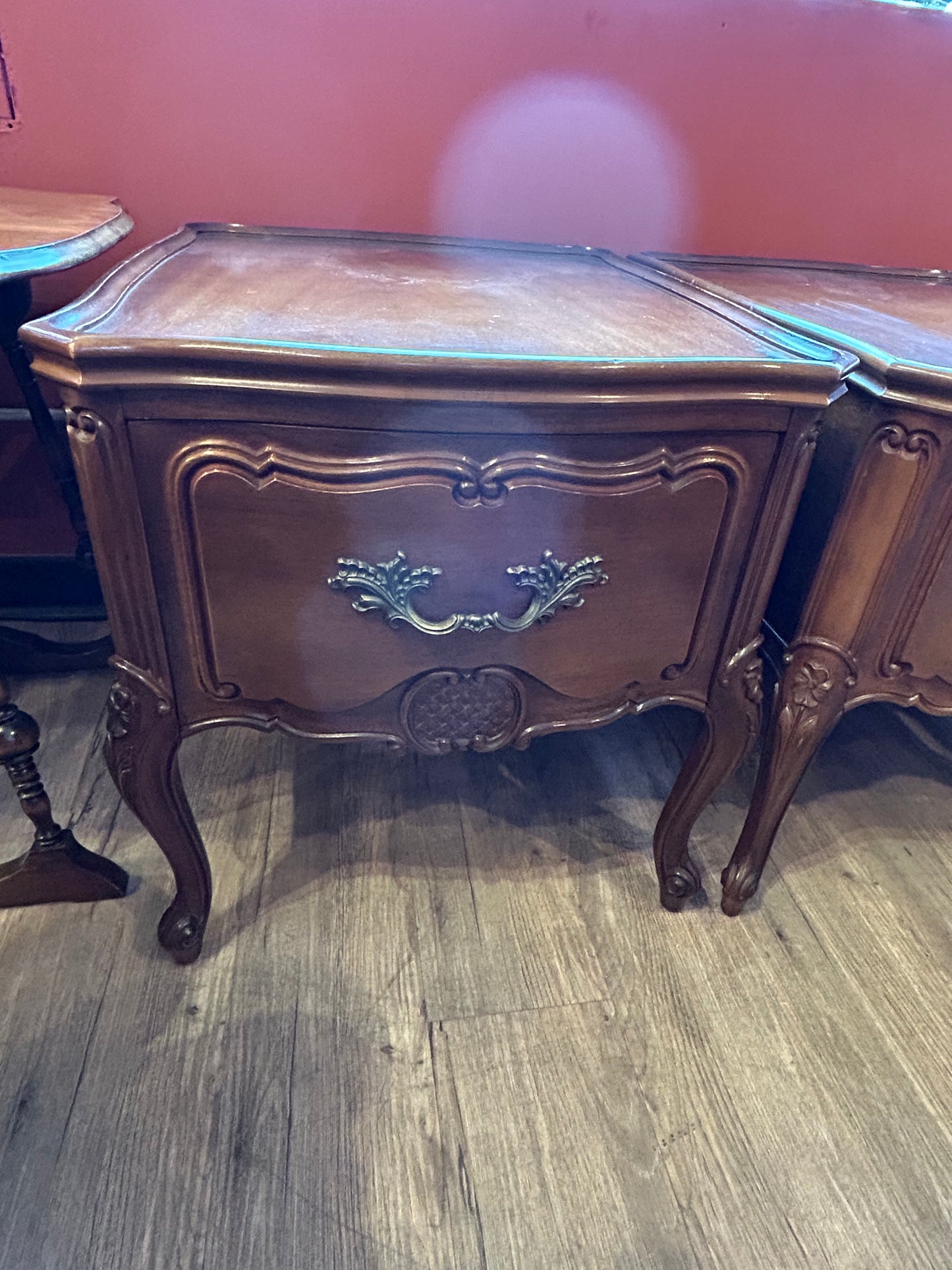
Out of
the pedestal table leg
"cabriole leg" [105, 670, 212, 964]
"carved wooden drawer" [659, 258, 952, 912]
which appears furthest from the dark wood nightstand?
"carved wooden drawer" [659, 258, 952, 912]

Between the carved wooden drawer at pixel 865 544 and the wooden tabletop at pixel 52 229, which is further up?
the wooden tabletop at pixel 52 229

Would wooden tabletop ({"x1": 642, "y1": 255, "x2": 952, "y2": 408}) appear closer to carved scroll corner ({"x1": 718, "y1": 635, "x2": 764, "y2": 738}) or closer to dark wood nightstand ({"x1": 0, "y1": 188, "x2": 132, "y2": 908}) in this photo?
carved scroll corner ({"x1": 718, "y1": 635, "x2": 764, "y2": 738})

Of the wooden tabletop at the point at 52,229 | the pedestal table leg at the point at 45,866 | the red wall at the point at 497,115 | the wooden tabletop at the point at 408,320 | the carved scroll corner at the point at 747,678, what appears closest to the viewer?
the wooden tabletop at the point at 408,320

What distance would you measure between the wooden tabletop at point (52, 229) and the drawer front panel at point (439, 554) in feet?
0.77

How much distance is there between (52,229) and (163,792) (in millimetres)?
551

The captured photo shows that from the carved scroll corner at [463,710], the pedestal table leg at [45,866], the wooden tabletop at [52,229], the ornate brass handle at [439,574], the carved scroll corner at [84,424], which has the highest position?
the wooden tabletop at [52,229]

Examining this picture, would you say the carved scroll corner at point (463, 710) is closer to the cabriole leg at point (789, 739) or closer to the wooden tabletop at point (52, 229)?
the cabriole leg at point (789, 739)

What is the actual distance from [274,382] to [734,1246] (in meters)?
0.82

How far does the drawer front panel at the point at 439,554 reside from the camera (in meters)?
0.58

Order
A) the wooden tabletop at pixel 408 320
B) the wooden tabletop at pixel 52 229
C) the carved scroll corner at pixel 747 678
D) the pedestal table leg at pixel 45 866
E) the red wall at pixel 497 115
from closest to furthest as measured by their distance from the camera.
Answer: the wooden tabletop at pixel 408 320, the wooden tabletop at pixel 52 229, the carved scroll corner at pixel 747 678, the pedestal table leg at pixel 45 866, the red wall at pixel 497 115

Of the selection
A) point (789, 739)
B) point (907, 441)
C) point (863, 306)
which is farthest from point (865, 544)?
point (863, 306)

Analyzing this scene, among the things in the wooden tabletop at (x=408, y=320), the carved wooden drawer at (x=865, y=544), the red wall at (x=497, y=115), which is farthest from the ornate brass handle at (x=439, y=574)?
the red wall at (x=497, y=115)

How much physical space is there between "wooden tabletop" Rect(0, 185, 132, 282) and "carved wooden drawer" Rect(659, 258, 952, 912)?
2.06 feet

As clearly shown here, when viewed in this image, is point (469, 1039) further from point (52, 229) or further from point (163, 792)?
point (52, 229)
